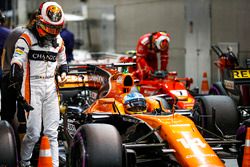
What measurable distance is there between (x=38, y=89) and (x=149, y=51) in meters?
5.60

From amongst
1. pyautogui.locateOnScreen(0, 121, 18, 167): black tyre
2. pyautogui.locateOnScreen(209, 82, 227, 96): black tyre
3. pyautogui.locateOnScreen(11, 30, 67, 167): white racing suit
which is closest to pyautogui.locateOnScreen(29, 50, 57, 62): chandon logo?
pyautogui.locateOnScreen(11, 30, 67, 167): white racing suit

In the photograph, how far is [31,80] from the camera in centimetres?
688

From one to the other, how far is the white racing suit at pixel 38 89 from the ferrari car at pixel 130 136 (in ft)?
Answer: 0.75

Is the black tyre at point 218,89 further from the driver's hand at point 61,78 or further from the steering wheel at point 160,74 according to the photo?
the driver's hand at point 61,78

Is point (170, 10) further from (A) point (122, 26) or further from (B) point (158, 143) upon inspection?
(B) point (158, 143)

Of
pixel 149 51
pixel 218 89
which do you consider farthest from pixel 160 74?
pixel 218 89

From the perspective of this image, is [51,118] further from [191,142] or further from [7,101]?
[191,142]

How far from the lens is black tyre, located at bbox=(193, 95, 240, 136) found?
8.39m

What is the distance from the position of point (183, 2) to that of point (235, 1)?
1924mm

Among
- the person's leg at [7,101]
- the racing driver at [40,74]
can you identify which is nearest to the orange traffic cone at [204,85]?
the person's leg at [7,101]

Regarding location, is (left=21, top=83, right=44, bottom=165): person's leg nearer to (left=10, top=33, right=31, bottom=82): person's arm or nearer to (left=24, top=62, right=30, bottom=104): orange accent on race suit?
(left=24, top=62, right=30, bottom=104): orange accent on race suit

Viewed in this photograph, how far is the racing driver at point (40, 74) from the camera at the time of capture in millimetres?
6840

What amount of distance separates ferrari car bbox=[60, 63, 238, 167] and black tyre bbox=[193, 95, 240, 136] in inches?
2.3

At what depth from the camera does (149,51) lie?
12211 mm
